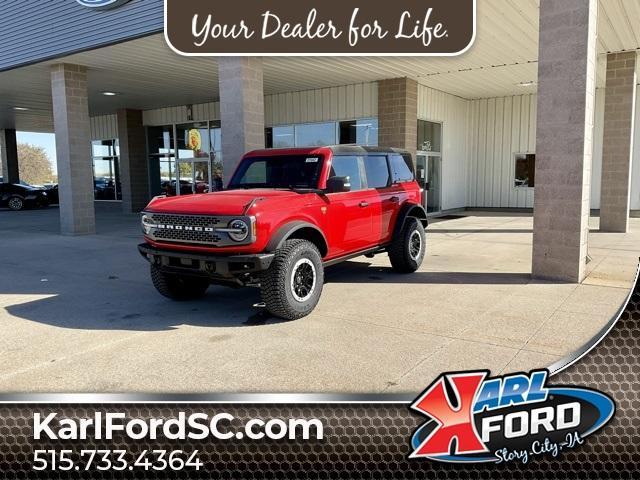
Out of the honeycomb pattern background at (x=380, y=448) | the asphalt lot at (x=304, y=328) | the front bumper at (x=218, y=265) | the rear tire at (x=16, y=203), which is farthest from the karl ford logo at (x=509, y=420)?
the rear tire at (x=16, y=203)

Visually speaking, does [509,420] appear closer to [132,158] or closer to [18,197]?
[132,158]

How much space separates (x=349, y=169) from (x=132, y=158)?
16392mm

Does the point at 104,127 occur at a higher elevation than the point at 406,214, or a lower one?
higher

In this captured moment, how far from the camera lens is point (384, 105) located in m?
15.0

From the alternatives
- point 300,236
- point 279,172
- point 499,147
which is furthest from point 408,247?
point 499,147

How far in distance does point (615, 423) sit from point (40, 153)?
86.7 m

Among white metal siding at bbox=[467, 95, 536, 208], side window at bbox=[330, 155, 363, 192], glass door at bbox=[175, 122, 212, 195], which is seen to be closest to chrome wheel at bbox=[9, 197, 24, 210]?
glass door at bbox=[175, 122, 212, 195]

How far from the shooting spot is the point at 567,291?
21.9 ft

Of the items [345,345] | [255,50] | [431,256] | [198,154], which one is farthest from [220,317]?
[198,154]

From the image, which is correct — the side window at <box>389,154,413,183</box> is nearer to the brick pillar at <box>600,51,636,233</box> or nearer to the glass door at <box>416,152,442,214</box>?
the brick pillar at <box>600,51,636,233</box>

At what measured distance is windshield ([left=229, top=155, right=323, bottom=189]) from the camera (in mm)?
6539

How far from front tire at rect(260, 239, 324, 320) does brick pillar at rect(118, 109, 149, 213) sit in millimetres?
17110

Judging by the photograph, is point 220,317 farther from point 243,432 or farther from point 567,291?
point 567,291

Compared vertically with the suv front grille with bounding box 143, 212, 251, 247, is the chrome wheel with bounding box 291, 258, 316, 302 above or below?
below
